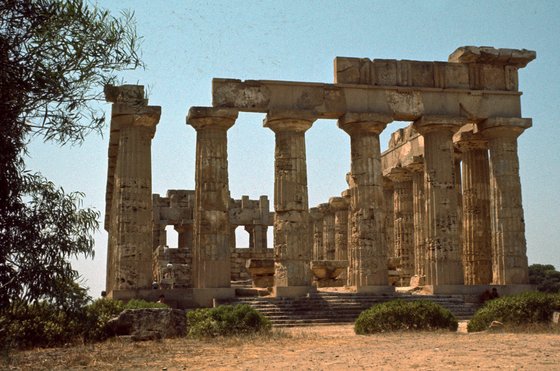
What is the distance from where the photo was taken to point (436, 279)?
27.4m

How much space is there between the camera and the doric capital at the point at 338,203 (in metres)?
40.3

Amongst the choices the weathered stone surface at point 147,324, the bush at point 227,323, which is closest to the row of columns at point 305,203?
the bush at point 227,323

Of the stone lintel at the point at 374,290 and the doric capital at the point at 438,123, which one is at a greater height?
the doric capital at the point at 438,123

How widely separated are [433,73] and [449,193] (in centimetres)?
462

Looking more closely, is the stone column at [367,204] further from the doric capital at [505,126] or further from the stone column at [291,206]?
the doric capital at [505,126]

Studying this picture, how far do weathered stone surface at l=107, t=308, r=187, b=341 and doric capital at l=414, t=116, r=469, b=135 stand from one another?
576 inches

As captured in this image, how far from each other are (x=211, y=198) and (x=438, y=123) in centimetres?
897

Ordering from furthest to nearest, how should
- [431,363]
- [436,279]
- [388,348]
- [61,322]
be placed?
[436,279], [61,322], [388,348], [431,363]

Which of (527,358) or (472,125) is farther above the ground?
(472,125)

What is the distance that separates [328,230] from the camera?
43.6 meters

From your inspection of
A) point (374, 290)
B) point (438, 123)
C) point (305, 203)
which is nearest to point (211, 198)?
point (305, 203)

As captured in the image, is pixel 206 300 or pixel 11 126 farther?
pixel 206 300

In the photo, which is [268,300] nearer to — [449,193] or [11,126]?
[449,193]

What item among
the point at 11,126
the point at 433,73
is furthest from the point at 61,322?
the point at 433,73
